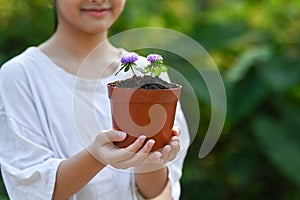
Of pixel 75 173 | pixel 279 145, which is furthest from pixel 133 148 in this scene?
pixel 279 145

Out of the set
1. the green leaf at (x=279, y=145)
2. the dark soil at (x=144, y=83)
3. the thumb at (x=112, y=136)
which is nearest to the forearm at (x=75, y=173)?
the thumb at (x=112, y=136)

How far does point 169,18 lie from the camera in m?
4.14

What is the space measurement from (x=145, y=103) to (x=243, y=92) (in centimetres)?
242

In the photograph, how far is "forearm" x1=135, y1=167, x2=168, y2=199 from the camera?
1820 mm

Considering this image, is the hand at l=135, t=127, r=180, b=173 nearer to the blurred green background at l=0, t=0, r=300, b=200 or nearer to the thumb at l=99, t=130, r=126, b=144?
the thumb at l=99, t=130, r=126, b=144

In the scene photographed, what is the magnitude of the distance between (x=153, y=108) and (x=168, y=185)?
456 millimetres

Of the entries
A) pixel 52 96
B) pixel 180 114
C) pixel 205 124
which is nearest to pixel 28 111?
pixel 52 96

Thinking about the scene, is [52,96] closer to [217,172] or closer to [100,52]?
[100,52]

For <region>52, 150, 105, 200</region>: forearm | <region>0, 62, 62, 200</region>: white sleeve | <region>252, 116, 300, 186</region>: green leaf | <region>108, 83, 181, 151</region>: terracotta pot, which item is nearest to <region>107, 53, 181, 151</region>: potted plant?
<region>108, 83, 181, 151</region>: terracotta pot

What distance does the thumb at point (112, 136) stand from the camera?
1508mm

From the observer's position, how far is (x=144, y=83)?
1.50m

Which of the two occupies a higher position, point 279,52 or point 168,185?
point 168,185

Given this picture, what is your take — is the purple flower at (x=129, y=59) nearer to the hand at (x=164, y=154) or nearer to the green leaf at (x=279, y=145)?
the hand at (x=164, y=154)

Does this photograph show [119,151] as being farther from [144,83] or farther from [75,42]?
[75,42]
